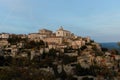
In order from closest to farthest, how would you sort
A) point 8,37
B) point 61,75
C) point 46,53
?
point 61,75
point 46,53
point 8,37

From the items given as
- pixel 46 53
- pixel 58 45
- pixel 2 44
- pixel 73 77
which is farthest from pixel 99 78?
pixel 2 44

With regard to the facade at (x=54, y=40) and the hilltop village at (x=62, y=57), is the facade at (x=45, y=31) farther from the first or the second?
the facade at (x=54, y=40)

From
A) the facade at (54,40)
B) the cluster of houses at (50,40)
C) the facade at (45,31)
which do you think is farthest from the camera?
the facade at (45,31)

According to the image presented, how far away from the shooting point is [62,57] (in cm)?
4141

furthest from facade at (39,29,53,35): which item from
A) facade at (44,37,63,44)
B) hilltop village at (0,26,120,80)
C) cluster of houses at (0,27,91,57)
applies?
facade at (44,37,63,44)

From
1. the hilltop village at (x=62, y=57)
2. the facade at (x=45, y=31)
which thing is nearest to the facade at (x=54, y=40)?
the hilltop village at (x=62, y=57)

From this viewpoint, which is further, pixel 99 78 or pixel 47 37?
pixel 47 37

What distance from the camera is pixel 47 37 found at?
53.6 metres

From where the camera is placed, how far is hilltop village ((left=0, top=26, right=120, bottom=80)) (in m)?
35.2

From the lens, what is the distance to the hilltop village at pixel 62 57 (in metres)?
35.2

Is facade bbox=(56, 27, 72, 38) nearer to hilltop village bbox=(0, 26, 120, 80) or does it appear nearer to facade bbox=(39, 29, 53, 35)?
facade bbox=(39, 29, 53, 35)

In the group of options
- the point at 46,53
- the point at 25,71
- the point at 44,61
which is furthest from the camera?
the point at 46,53

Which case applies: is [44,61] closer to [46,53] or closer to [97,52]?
[46,53]

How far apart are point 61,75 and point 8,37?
20.9m
